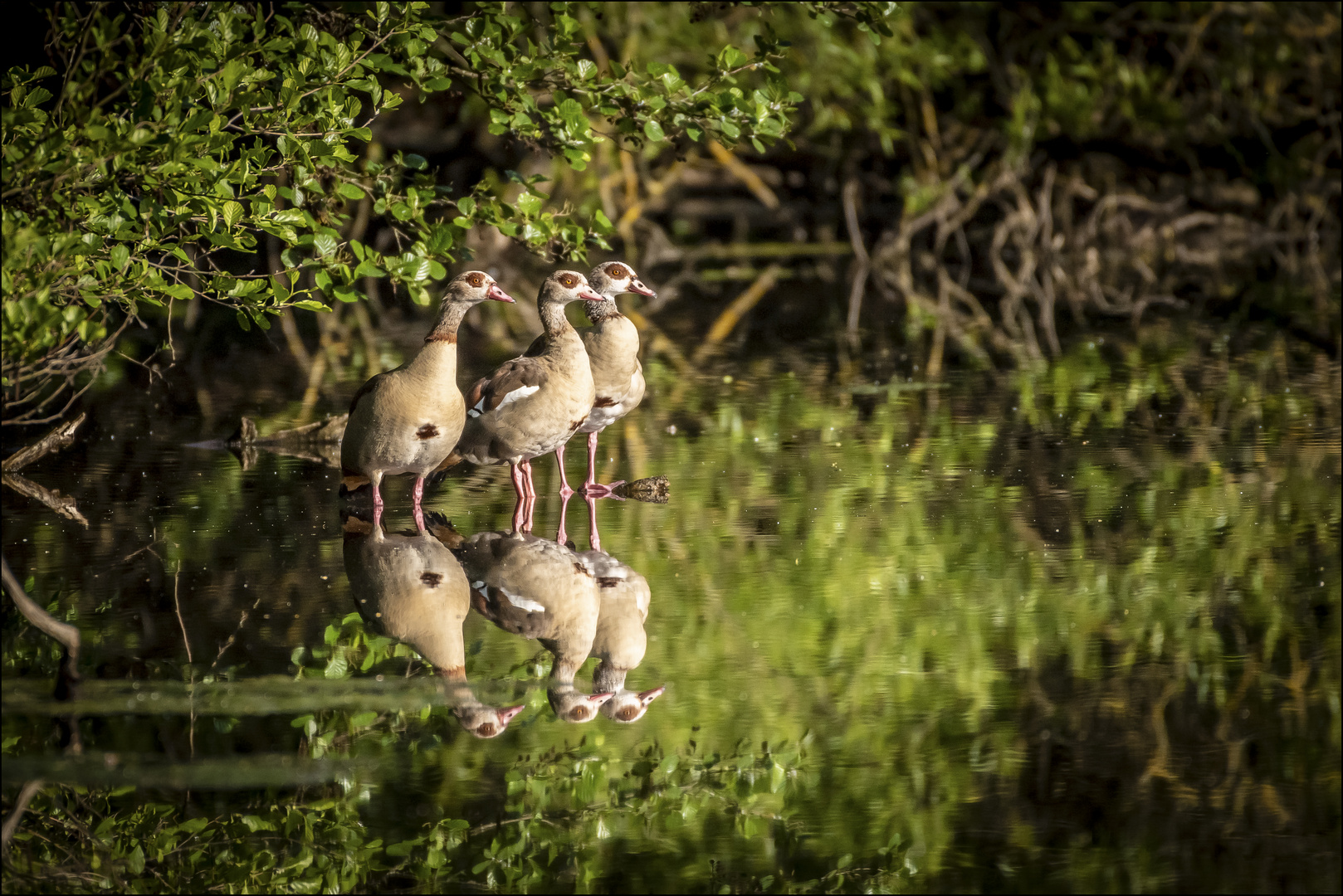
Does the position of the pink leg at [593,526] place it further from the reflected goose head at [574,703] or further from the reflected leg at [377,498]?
the reflected goose head at [574,703]

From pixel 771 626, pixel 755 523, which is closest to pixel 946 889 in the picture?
pixel 771 626

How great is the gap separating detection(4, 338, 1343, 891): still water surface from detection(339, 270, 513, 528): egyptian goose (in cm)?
30

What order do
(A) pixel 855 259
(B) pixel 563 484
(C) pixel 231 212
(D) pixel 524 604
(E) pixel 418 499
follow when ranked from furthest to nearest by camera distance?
(A) pixel 855 259 < (B) pixel 563 484 < (E) pixel 418 499 < (C) pixel 231 212 < (D) pixel 524 604

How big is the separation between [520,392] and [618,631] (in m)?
2.03

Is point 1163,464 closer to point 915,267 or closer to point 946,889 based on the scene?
point 946,889

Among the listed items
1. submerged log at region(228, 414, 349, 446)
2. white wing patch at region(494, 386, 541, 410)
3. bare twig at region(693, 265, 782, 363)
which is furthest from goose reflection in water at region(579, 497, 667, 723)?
bare twig at region(693, 265, 782, 363)

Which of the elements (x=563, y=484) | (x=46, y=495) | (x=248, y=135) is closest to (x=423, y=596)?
(x=563, y=484)

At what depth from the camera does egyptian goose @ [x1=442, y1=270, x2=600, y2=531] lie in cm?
789

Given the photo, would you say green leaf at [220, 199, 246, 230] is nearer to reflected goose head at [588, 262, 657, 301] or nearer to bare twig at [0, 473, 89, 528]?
bare twig at [0, 473, 89, 528]

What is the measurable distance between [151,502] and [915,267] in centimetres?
1669

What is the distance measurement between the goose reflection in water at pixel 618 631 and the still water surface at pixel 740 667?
0.08ft

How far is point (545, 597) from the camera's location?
6566mm

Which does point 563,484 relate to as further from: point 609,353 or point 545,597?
point 545,597

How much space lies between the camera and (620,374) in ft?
28.1
